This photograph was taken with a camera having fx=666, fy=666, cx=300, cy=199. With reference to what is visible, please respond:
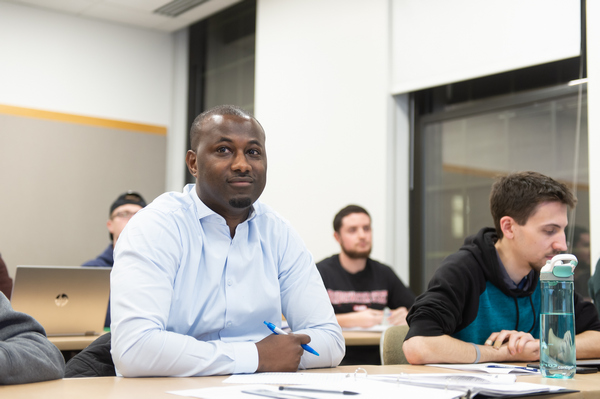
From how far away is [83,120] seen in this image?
5793 mm

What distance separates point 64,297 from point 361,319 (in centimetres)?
144

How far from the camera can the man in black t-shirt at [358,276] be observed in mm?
3902

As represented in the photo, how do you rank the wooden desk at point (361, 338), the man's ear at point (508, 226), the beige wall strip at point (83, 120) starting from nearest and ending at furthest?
1. the man's ear at point (508, 226)
2. the wooden desk at point (361, 338)
3. the beige wall strip at point (83, 120)

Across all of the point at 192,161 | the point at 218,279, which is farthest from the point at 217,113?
the point at 218,279

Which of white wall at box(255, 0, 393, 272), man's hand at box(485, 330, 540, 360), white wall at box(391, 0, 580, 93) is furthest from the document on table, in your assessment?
white wall at box(255, 0, 393, 272)

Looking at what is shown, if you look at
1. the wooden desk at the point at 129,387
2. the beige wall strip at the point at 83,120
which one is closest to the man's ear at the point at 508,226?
the wooden desk at the point at 129,387

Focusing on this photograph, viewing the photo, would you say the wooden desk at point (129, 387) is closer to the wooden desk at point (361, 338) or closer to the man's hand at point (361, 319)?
the wooden desk at point (361, 338)

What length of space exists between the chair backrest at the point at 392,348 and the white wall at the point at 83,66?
4.40m

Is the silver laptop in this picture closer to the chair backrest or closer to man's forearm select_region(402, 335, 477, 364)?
the chair backrest

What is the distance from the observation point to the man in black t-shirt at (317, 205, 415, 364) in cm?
390

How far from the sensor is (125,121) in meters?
6.01

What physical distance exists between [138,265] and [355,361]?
6.36ft

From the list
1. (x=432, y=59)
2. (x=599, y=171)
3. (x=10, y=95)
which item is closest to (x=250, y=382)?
(x=599, y=171)

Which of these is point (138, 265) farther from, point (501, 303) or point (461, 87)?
point (461, 87)
